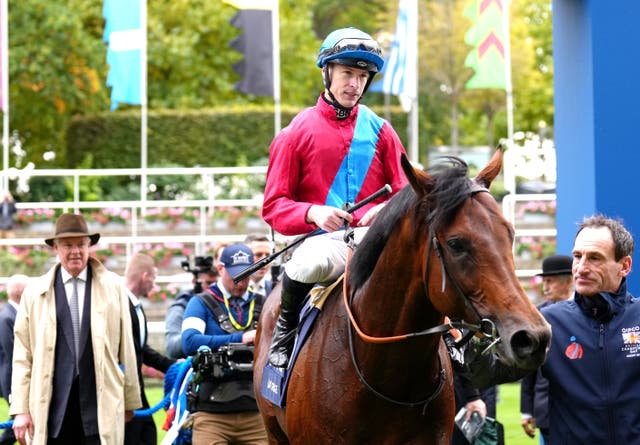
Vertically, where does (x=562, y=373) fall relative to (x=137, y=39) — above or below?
below

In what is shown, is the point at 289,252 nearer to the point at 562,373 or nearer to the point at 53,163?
the point at 562,373

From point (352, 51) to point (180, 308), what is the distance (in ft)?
12.4

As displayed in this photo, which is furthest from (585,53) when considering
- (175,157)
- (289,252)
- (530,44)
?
(530,44)

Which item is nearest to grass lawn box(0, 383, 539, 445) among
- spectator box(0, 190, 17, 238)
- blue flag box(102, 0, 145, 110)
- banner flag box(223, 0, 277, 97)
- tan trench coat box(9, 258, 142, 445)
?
tan trench coat box(9, 258, 142, 445)

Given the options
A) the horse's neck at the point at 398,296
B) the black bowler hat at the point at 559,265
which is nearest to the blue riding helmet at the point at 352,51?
the horse's neck at the point at 398,296

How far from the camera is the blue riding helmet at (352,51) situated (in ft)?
18.8

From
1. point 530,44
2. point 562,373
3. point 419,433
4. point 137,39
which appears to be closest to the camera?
point 419,433

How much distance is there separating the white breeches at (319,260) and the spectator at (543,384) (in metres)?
1.21

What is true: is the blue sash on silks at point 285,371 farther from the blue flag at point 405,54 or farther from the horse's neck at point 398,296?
the blue flag at point 405,54

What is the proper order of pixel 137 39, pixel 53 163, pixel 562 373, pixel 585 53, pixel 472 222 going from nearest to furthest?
pixel 472 222, pixel 562 373, pixel 585 53, pixel 137 39, pixel 53 163

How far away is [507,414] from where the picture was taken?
1344cm

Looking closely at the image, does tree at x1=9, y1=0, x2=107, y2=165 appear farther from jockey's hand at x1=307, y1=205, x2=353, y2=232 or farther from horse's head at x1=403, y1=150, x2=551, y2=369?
horse's head at x1=403, y1=150, x2=551, y2=369

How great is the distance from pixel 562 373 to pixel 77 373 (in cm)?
335

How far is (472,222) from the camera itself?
4.46 m
